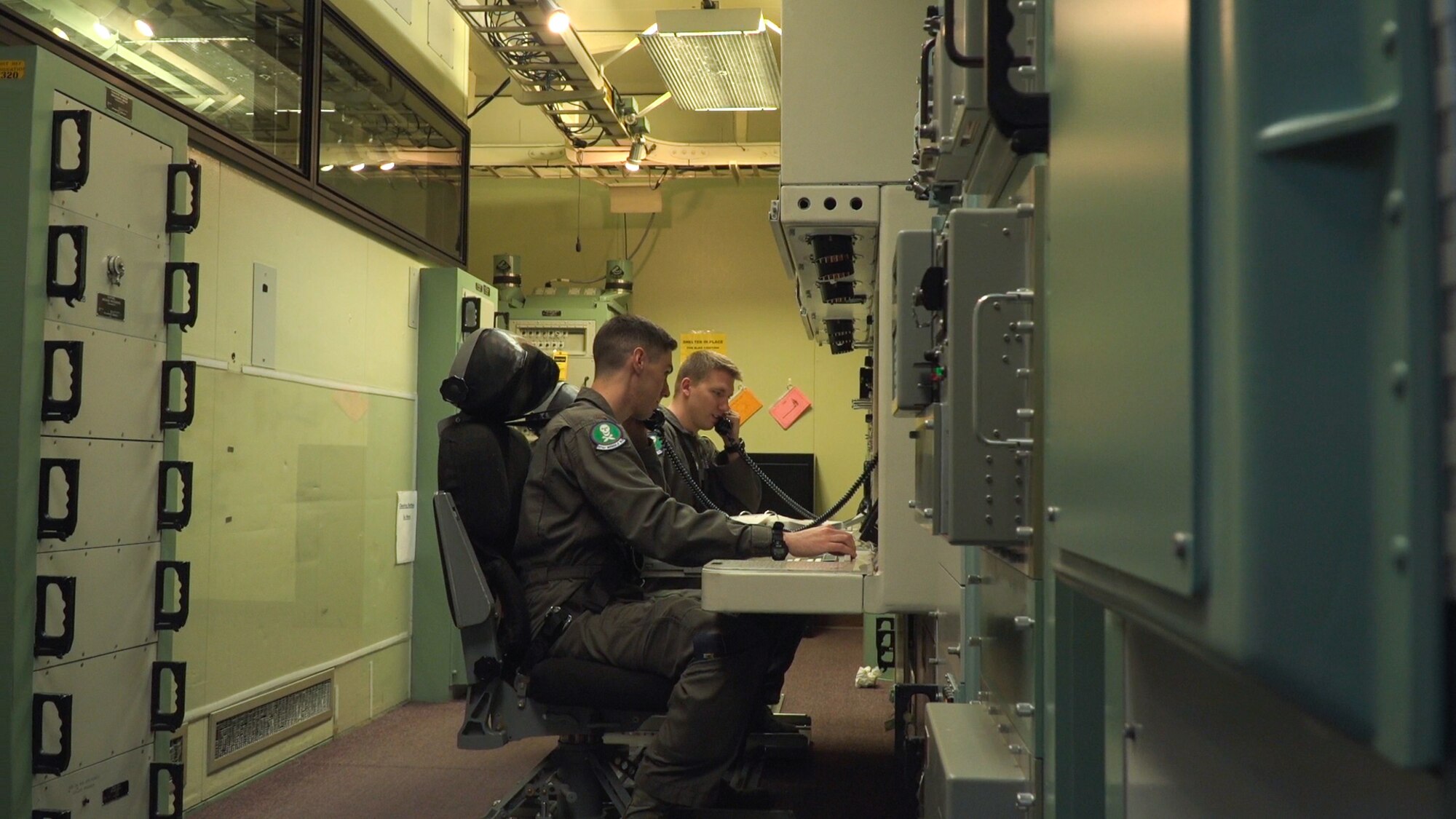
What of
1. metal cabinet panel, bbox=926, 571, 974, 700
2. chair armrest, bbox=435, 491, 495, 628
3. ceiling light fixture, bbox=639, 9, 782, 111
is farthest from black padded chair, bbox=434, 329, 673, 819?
ceiling light fixture, bbox=639, 9, 782, 111

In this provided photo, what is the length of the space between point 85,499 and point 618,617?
1247 millimetres

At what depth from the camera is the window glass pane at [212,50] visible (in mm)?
2977

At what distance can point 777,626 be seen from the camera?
2717mm

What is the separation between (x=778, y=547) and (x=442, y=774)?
5.86ft

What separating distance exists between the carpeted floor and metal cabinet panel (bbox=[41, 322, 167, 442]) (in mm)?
1296

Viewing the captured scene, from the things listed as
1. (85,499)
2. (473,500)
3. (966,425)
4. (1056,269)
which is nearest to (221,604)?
(85,499)

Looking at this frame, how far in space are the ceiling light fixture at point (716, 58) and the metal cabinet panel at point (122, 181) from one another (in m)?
2.62

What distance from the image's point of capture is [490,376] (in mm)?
2617

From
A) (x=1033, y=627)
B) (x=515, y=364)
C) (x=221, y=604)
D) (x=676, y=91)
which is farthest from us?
(x=676, y=91)

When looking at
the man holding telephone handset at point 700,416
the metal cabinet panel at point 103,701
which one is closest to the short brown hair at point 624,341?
the man holding telephone handset at point 700,416

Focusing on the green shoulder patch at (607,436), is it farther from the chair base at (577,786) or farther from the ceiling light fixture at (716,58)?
the ceiling light fixture at (716,58)

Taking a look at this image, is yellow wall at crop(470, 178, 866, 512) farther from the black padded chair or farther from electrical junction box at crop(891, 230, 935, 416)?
electrical junction box at crop(891, 230, 935, 416)

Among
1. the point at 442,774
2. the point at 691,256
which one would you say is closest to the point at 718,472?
the point at 442,774

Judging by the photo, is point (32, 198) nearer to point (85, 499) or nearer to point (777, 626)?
point (85, 499)
